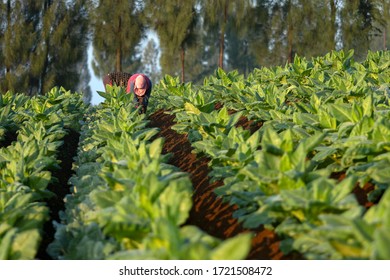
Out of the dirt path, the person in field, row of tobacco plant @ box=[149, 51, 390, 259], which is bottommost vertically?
the dirt path

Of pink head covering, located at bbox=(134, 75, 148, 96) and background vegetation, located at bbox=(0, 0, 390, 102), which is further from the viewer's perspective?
background vegetation, located at bbox=(0, 0, 390, 102)

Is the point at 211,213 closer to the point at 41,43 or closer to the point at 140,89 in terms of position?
the point at 140,89

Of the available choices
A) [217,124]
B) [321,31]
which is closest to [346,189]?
[217,124]

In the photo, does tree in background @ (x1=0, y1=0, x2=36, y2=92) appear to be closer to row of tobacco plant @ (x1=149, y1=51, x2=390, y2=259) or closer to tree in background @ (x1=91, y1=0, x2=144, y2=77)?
tree in background @ (x1=91, y1=0, x2=144, y2=77)

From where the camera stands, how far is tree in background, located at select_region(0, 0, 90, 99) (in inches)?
868

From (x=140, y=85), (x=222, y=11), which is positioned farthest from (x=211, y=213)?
(x=222, y=11)

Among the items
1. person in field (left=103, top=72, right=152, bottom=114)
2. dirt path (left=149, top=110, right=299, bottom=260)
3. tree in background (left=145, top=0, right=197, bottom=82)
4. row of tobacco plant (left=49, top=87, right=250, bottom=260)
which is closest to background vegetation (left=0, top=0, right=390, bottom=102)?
tree in background (left=145, top=0, right=197, bottom=82)

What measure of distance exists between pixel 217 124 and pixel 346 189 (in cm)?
223

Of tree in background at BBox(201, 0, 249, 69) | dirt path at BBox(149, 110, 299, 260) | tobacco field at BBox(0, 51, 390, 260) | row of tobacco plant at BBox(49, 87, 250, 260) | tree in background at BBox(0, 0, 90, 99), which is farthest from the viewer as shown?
tree in background at BBox(201, 0, 249, 69)

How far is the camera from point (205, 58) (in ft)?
150

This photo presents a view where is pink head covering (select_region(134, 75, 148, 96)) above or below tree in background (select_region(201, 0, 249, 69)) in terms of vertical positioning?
below

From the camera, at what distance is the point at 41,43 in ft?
74.0

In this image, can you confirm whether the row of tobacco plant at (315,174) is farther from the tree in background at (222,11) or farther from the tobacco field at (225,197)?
the tree in background at (222,11)
